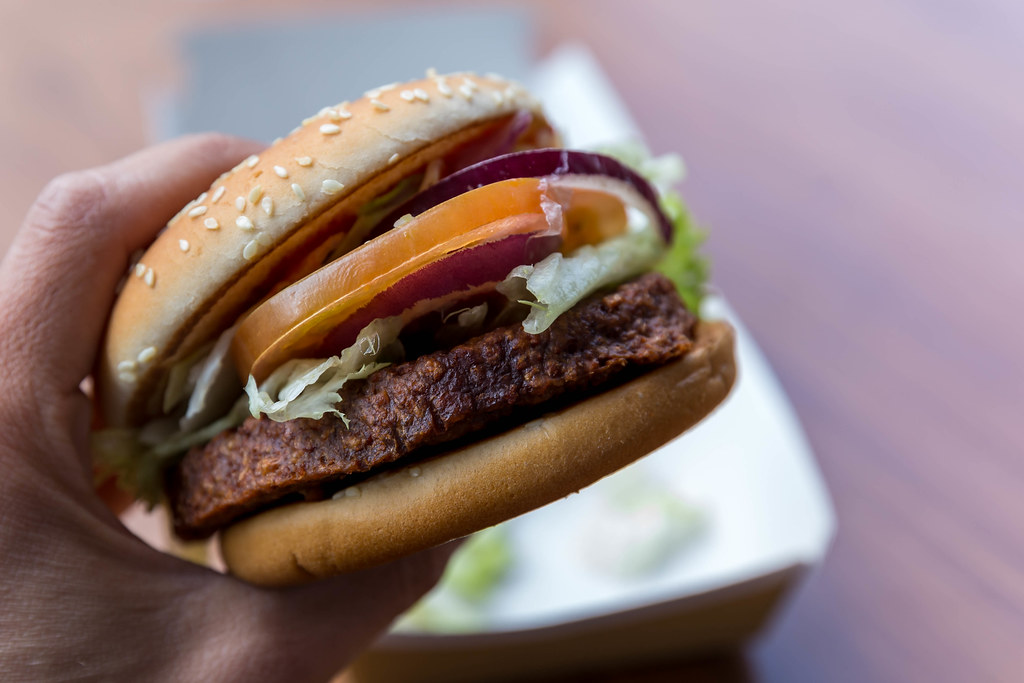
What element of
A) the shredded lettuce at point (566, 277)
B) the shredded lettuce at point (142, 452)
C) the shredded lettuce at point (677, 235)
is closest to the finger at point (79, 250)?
the shredded lettuce at point (142, 452)

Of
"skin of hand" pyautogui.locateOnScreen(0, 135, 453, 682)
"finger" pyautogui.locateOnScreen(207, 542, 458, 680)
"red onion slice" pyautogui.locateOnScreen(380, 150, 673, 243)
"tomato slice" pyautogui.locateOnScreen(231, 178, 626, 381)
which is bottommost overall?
"finger" pyautogui.locateOnScreen(207, 542, 458, 680)

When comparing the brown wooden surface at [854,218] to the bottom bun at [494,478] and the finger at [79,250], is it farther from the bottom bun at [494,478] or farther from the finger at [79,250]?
the finger at [79,250]

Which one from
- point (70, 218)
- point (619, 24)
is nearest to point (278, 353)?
point (70, 218)

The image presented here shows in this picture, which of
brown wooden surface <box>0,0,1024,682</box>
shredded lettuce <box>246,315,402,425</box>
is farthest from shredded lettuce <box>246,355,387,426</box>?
brown wooden surface <box>0,0,1024,682</box>

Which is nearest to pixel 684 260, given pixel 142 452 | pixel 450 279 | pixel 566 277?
pixel 566 277

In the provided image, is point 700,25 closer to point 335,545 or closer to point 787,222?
point 787,222

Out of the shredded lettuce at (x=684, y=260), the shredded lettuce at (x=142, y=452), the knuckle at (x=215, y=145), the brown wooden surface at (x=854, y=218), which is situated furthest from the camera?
the brown wooden surface at (x=854, y=218)

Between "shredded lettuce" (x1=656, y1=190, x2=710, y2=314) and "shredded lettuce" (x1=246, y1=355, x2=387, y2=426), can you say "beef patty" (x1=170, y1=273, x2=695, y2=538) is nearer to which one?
"shredded lettuce" (x1=246, y1=355, x2=387, y2=426)
